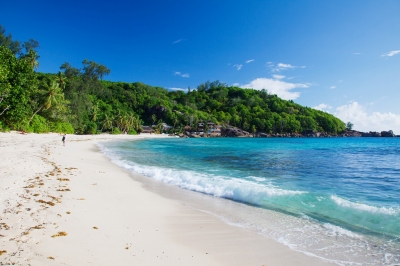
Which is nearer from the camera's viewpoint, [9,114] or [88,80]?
[9,114]

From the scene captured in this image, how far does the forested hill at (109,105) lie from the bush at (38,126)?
6.5 inches

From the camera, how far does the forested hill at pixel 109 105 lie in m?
26.0

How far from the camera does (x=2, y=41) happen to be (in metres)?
47.8

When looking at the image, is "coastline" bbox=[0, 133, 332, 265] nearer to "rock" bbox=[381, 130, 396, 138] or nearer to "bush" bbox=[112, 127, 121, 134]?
"bush" bbox=[112, 127, 121, 134]

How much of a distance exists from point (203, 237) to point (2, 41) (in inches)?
2528

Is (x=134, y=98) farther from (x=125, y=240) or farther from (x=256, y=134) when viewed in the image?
(x=125, y=240)

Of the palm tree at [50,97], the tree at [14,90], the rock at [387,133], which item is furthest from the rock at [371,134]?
the tree at [14,90]

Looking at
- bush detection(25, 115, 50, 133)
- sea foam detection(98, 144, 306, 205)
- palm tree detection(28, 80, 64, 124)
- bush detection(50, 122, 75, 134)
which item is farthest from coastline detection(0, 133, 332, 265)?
bush detection(50, 122, 75, 134)

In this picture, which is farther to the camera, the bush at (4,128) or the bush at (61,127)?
the bush at (61,127)

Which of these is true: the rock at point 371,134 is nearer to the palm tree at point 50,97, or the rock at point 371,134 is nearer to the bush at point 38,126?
the palm tree at point 50,97

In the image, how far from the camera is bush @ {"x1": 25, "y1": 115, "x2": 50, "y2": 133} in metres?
39.3

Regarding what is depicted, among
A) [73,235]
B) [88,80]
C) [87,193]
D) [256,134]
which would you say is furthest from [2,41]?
[256,134]

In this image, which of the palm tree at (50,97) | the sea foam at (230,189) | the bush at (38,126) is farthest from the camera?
the palm tree at (50,97)

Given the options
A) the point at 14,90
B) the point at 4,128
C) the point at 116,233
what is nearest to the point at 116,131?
the point at 4,128
